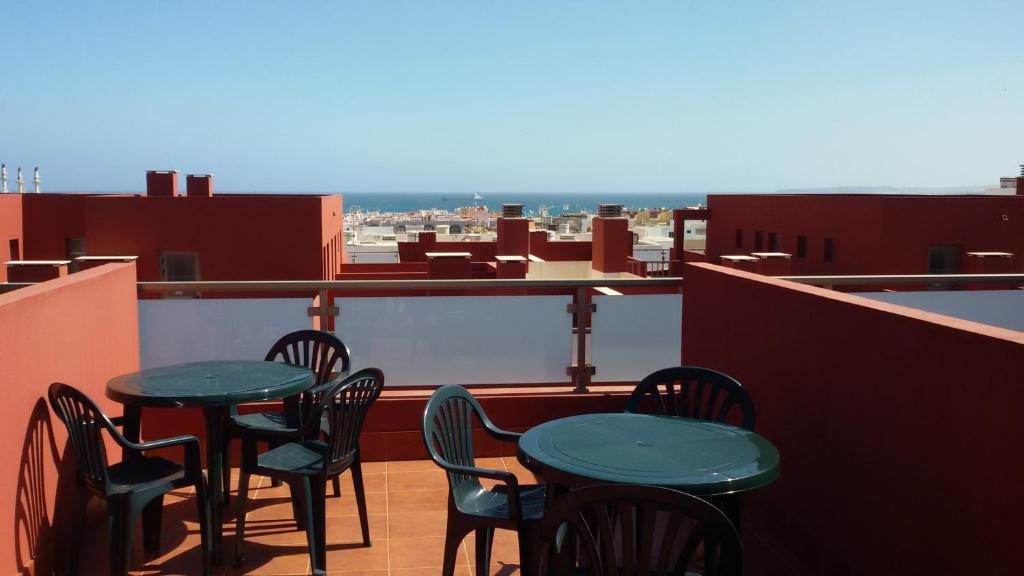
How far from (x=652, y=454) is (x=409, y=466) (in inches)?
116

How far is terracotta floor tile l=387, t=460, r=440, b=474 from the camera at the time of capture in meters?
5.75

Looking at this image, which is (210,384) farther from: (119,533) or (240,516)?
(119,533)

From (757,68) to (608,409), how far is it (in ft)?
198

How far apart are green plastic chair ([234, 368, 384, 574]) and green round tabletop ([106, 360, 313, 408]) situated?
21cm

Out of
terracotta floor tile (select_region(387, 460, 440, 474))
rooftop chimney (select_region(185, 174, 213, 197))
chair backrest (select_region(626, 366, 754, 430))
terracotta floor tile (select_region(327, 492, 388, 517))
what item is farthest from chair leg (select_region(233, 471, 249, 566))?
rooftop chimney (select_region(185, 174, 213, 197))

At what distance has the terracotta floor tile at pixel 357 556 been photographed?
4.26m

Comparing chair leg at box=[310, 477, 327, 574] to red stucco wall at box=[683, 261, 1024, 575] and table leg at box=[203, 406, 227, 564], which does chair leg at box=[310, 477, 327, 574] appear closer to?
table leg at box=[203, 406, 227, 564]

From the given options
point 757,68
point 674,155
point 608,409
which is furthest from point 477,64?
point 608,409

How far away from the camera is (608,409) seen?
20.2ft

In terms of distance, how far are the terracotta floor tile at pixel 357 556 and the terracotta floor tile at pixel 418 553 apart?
55mm

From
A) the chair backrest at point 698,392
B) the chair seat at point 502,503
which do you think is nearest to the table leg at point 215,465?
the chair seat at point 502,503

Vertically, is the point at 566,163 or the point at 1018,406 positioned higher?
the point at 566,163

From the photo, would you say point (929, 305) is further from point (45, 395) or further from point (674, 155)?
point (674, 155)

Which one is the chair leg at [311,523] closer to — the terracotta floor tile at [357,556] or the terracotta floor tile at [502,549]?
the terracotta floor tile at [357,556]
